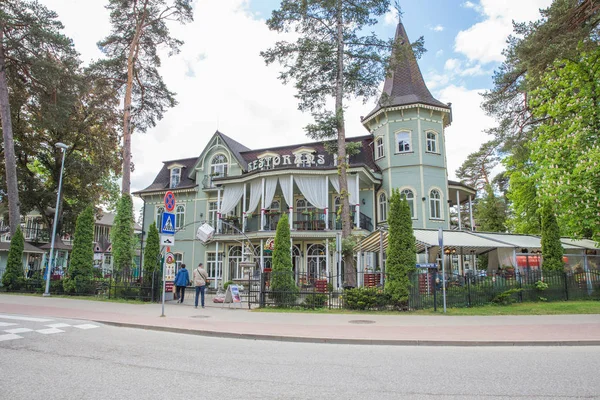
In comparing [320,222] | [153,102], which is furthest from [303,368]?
[153,102]

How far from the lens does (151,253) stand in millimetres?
18219

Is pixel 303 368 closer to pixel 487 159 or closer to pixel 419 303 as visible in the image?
pixel 419 303

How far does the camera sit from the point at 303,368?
19.1 ft

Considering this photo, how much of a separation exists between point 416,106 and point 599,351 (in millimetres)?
20041

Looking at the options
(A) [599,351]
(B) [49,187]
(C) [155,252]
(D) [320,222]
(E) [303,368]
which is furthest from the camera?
(B) [49,187]

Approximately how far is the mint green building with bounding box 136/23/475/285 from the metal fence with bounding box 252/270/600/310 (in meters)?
7.60

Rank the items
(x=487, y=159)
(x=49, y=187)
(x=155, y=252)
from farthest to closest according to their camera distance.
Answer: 1. (x=487, y=159)
2. (x=49, y=187)
3. (x=155, y=252)

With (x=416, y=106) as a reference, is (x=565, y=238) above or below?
below

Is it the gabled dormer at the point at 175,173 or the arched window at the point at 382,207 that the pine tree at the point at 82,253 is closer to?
the gabled dormer at the point at 175,173

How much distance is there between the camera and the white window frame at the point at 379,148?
87.0ft

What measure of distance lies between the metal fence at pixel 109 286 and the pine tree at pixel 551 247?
1742cm

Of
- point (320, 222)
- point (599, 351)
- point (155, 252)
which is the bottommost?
point (599, 351)

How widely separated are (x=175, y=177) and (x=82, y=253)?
47.0 ft

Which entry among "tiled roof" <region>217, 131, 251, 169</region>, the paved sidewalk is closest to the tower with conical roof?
"tiled roof" <region>217, 131, 251, 169</region>
